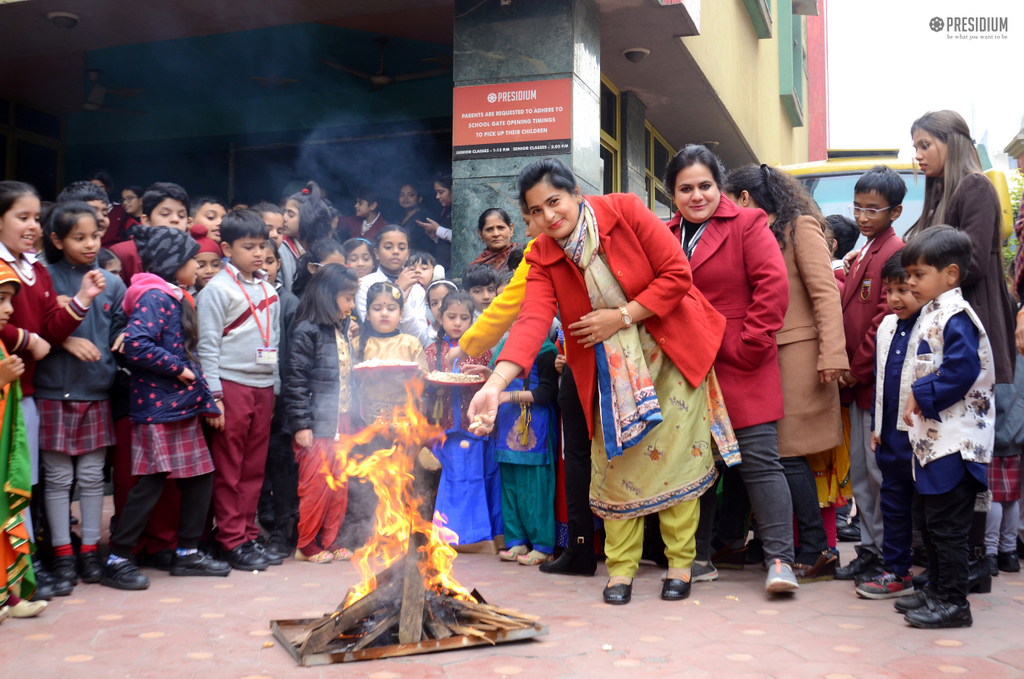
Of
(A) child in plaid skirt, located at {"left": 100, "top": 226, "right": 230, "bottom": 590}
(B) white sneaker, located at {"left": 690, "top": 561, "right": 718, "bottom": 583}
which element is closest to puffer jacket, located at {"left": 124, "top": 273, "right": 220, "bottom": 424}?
(A) child in plaid skirt, located at {"left": 100, "top": 226, "right": 230, "bottom": 590}

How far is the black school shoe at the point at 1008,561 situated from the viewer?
4.57 meters

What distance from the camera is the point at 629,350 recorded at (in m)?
3.82

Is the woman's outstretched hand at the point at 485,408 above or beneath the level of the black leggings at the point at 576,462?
above

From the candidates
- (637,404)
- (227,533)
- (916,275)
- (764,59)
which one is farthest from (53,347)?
(764,59)

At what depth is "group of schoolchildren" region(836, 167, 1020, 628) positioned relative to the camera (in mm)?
3469

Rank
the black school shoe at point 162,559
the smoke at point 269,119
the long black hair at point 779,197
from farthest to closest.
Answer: the smoke at point 269,119
the black school shoe at point 162,559
the long black hair at point 779,197

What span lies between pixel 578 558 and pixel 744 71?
10.5 metres

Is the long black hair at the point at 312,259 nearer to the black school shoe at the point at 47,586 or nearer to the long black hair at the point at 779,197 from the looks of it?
the black school shoe at the point at 47,586

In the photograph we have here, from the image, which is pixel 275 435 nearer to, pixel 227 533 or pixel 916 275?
pixel 227 533

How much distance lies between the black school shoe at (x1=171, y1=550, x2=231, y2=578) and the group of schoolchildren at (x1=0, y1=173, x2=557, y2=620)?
0.04 ft

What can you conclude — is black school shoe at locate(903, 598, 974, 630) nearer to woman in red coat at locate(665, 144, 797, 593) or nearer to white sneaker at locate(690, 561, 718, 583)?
woman in red coat at locate(665, 144, 797, 593)

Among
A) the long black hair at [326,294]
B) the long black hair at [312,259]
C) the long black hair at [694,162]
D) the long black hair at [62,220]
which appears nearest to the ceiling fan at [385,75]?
the long black hair at [312,259]

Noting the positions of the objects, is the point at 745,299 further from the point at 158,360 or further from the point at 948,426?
the point at 158,360

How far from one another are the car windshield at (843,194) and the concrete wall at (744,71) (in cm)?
195
